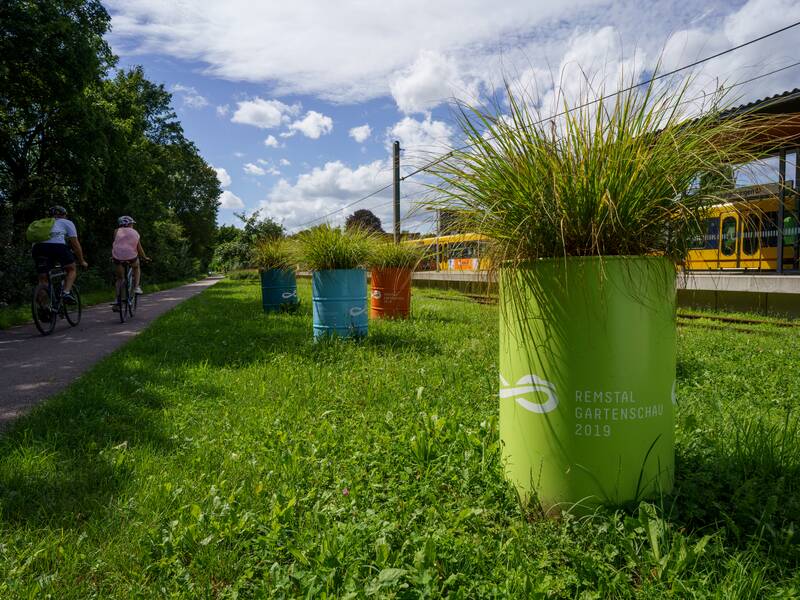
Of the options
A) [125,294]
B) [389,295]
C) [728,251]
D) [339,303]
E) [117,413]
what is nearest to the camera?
[117,413]

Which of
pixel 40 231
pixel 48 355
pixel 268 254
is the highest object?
pixel 40 231

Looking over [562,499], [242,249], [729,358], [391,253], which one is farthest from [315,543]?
[242,249]

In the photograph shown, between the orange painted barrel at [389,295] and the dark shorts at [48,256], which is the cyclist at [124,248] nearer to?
the dark shorts at [48,256]

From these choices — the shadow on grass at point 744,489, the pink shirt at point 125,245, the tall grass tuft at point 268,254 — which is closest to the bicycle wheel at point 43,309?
the pink shirt at point 125,245

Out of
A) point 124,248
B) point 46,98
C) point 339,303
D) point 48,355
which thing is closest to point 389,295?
point 339,303

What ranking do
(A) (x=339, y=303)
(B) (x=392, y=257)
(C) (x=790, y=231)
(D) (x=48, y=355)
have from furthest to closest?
(C) (x=790, y=231), (B) (x=392, y=257), (A) (x=339, y=303), (D) (x=48, y=355)

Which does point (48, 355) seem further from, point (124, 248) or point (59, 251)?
point (124, 248)

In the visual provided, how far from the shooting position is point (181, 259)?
42.8 metres

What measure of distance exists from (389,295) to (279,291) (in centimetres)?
240

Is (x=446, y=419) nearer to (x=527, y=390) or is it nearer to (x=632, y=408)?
(x=527, y=390)

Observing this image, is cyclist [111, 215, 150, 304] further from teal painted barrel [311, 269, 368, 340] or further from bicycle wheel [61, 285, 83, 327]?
teal painted barrel [311, 269, 368, 340]

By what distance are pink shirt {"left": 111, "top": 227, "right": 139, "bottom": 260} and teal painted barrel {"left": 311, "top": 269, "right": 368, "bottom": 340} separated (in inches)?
184

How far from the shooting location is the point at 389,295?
8.85m

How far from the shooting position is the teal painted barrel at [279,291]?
391 inches
